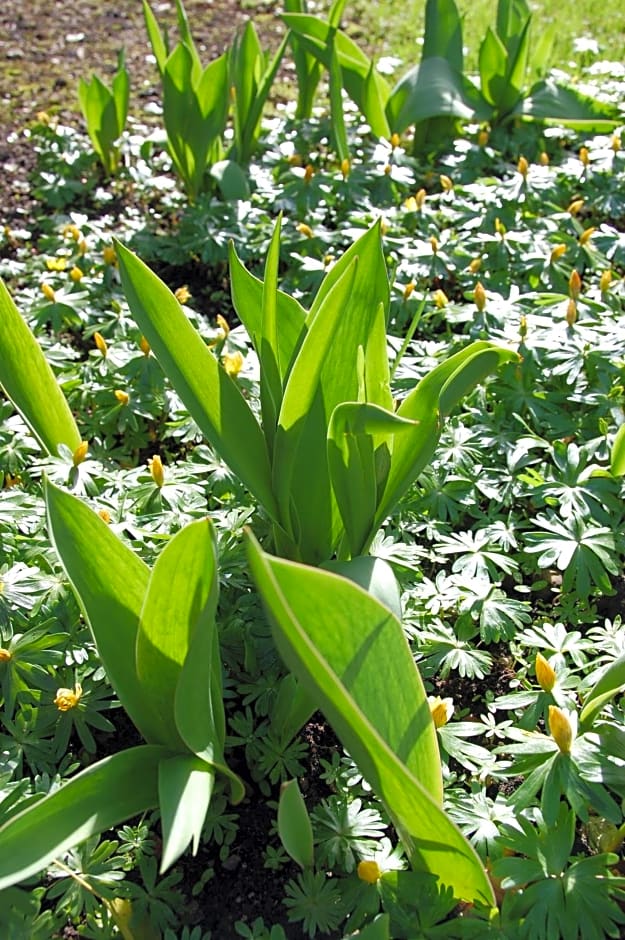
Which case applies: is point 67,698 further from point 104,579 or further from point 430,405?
point 430,405

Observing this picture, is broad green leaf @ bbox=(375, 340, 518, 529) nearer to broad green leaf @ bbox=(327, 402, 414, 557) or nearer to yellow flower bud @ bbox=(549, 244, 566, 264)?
broad green leaf @ bbox=(327, 402, 414, 557)

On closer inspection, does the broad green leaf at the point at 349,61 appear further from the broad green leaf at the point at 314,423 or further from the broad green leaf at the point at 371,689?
the broad green leaf at the point at 371,689

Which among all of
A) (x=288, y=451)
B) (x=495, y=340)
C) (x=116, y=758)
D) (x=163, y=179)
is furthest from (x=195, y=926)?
(x=163, y=179)

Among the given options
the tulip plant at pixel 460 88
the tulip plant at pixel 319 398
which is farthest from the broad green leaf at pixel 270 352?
the tulip plant at pixel 460 88

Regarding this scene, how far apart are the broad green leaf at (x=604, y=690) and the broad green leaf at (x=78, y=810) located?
66 cm

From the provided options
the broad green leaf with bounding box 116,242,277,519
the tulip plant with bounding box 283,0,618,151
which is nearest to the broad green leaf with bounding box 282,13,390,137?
the tulip plant with bounding box 283,0,618,151

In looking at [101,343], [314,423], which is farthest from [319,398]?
[101,343]

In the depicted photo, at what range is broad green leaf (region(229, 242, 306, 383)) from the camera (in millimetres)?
1659

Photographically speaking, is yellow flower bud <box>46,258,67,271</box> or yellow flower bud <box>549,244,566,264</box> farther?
yellow flower bud <box>46,258,67,271</box>

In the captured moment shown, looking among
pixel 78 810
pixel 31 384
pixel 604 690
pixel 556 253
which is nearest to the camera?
pixel 78 810

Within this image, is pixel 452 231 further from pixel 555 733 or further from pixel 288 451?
pixel 555 733

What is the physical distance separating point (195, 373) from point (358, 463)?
12.0 inches

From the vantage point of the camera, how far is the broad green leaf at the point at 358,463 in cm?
134

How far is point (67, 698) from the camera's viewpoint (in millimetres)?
1562
